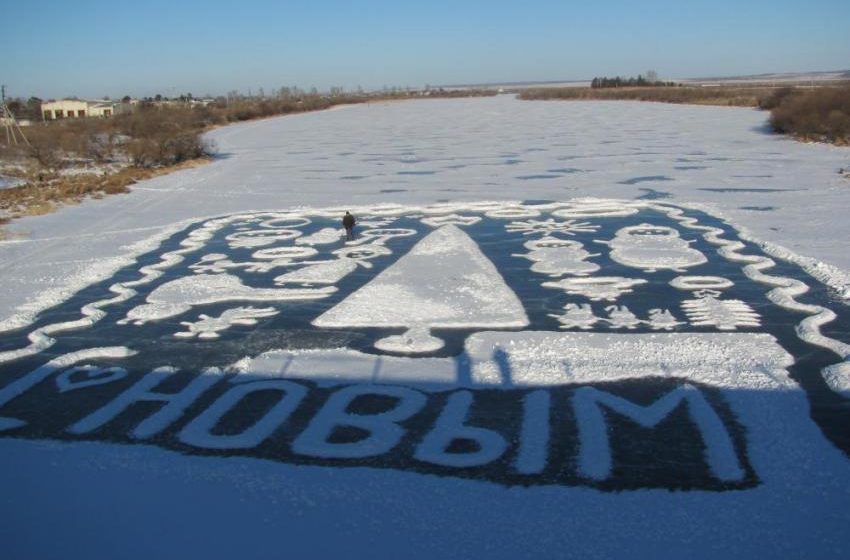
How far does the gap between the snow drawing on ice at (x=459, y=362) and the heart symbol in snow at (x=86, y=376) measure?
2 centimetres

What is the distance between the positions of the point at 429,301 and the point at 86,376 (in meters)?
3.17

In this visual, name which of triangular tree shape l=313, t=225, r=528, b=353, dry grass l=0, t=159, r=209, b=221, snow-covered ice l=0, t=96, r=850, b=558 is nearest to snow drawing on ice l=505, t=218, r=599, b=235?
snow-covered ice l=0, t=96, r=850, b=558

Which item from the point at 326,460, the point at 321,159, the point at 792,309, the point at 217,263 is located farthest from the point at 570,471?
the point at 321,159

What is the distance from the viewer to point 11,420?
5199mm

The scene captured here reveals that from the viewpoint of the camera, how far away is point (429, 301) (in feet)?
24.4

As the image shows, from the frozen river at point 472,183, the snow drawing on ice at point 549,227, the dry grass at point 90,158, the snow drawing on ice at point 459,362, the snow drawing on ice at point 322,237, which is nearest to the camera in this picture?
the snow drawing on ice at point 459,362

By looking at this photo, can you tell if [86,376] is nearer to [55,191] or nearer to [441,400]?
[441,400]

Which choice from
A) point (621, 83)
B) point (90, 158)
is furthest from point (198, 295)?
point (621, 83)

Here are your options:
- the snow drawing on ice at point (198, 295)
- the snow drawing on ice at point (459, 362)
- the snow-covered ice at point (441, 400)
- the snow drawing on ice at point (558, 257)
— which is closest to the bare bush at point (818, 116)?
the snow-covered ice at point (441, 400)

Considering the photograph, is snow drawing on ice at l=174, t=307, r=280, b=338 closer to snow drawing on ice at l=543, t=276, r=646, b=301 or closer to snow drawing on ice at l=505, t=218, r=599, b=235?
snow drawing on ice at l=543, t=276, r=646, b=301

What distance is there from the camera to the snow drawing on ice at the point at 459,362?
455cm

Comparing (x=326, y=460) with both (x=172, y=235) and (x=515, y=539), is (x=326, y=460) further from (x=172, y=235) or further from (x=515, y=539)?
(x=172, y=235)

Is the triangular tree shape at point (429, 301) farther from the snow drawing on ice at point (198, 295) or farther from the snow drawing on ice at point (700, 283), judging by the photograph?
the snow drawing on ice at point (700, 283)

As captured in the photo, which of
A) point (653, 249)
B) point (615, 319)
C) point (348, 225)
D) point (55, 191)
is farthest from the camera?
point (55, 191)
